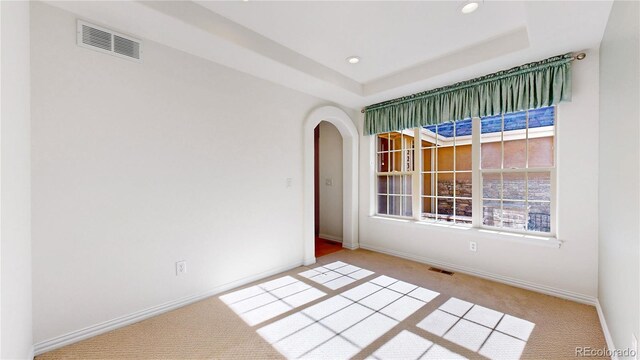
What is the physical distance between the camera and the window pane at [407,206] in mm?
4062

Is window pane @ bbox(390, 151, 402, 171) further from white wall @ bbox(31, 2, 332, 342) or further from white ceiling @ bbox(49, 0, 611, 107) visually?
white wall @ bbox(31, 2, 332, 342)

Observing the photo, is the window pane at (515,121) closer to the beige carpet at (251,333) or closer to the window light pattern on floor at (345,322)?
the beige carpet at (251,333)

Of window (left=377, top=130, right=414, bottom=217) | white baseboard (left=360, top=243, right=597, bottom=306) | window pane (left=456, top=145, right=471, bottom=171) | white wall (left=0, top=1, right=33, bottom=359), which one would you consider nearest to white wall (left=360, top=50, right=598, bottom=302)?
white baseboard (left=360, top=243, right=597, bottom=306)

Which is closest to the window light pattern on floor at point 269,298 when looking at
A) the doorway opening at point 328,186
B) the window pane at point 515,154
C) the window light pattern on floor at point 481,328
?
the window light pattern on floor at point 481,328

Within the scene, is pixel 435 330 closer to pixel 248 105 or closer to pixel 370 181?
pixel 370 181

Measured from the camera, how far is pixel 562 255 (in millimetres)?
2592

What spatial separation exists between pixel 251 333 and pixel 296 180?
1923 millimetres

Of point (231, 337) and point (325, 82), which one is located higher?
point (325, 82)

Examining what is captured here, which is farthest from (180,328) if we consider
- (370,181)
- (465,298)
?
(370,181)

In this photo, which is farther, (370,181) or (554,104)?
(370,181)

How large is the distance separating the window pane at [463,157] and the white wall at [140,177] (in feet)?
8.02

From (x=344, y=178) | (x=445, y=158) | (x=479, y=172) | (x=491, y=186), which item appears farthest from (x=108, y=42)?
(x=491, y=186)

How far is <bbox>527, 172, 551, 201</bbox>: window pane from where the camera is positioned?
2.81 metres

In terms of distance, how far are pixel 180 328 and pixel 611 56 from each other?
3.81 meters
